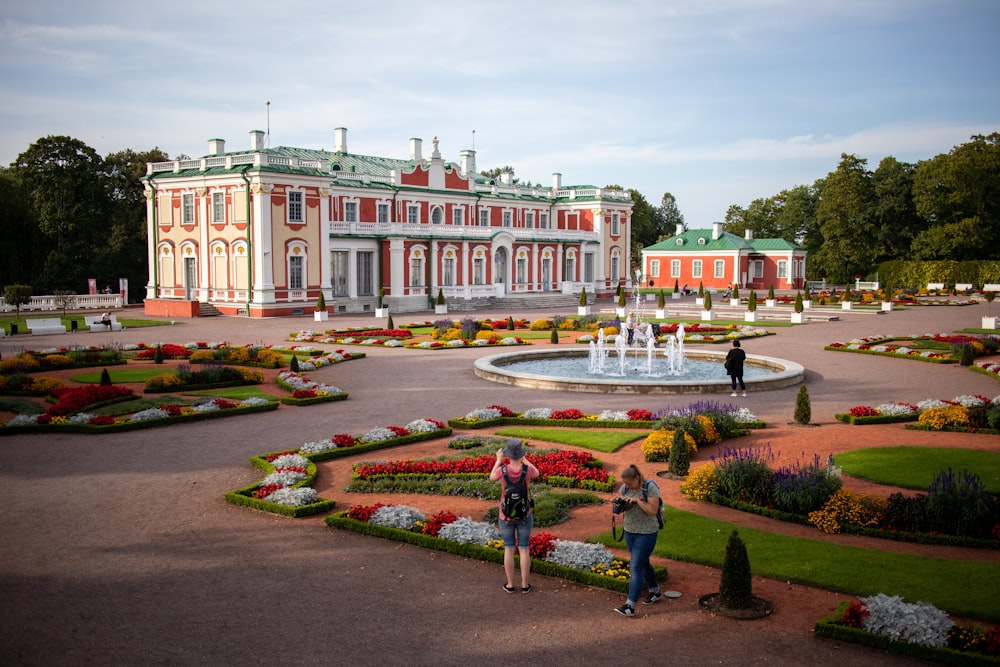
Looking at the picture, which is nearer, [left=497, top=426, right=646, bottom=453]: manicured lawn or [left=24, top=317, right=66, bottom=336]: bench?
[left=497, top=426, right=646, bottom=453]: manicured lawn

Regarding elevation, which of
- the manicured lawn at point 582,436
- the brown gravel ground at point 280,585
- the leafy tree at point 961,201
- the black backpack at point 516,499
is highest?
the leafy tree at point 961,201

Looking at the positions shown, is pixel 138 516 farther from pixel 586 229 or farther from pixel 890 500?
pixel 586 229

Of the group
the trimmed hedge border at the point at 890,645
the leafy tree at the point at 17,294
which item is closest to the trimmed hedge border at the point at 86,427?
the trimmed hedge border at the point at 890,645

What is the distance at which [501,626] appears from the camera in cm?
771

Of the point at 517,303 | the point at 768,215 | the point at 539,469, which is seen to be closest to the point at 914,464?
the point at 539,469

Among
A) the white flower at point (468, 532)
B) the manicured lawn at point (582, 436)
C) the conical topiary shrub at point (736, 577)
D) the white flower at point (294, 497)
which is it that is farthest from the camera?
the manicured lawn at point (582, 436)

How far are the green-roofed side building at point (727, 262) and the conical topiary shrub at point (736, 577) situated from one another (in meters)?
73.0

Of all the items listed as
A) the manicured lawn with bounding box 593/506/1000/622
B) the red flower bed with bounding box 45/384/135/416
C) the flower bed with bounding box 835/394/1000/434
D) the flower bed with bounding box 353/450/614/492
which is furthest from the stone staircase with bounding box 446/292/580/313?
the manicured lawn with bounding box 593/506/1000/622

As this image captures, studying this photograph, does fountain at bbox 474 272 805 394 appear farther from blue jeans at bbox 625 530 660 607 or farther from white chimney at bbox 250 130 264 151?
white chimney at bbox 250 130 264 151

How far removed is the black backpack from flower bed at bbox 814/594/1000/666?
3029mm

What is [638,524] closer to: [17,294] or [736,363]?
[736,363]

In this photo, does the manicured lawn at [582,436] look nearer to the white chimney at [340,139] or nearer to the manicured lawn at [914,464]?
the manicured lawn at [914,464]

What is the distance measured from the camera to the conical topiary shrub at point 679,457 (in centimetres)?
1271

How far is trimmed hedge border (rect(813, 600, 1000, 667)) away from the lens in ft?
22.3
